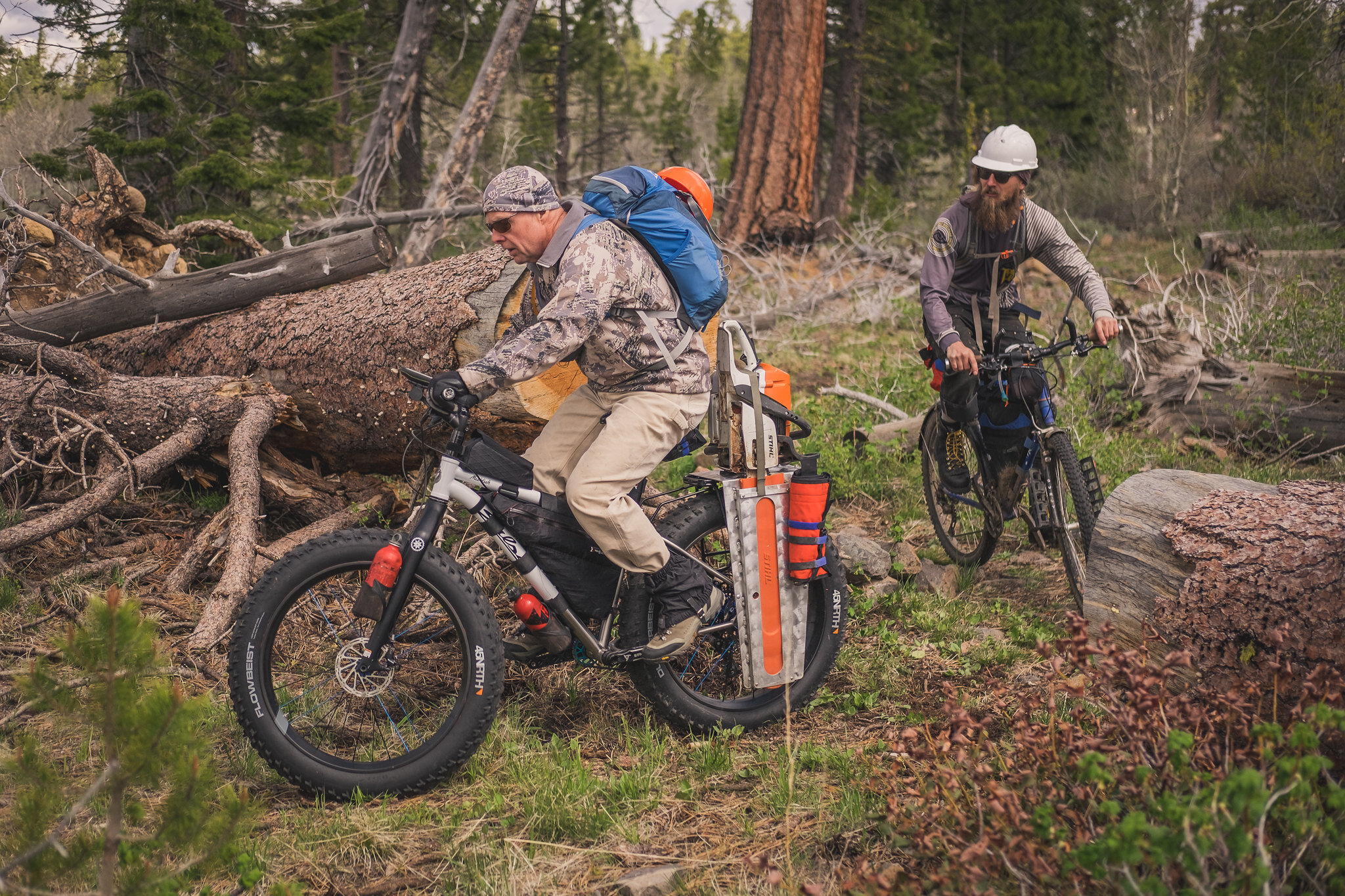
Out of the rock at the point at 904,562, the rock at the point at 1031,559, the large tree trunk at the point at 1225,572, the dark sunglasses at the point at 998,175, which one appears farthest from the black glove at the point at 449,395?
the rock at the point at 1031,559

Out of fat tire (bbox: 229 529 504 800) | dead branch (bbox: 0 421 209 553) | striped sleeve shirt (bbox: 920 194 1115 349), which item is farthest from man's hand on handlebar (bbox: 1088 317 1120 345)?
dead branch (bbox: 0 421 209 553)

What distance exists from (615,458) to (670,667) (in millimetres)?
976

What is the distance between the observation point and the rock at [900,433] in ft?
22.8

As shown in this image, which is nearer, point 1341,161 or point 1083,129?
point 1341,161

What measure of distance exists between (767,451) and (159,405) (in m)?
3.53

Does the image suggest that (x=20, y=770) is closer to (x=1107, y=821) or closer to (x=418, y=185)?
(x=1107, y=821)

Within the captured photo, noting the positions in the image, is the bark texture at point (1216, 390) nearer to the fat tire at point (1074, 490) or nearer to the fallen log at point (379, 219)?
the fat tire at point (1074, 490)

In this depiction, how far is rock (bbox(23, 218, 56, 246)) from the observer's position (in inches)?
247

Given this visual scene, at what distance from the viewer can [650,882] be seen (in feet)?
9.50

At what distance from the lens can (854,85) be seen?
52.0 feet

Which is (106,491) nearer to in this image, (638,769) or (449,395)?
(449,395)

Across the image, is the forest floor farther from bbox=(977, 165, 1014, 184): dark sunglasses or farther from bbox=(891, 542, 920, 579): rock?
bbox=(977, 165, 1014, 184): dark sunglasses

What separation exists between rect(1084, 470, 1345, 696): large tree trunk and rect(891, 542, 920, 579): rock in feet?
4.40

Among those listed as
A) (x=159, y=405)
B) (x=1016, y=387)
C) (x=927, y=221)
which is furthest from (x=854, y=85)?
(x=159, y=405)
